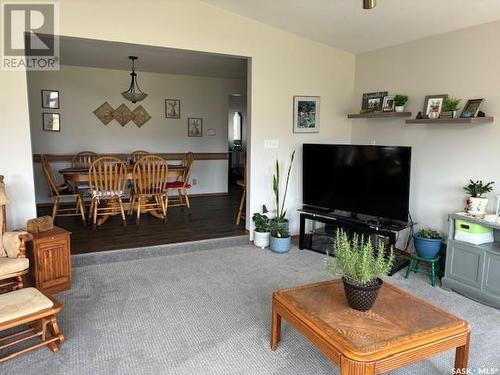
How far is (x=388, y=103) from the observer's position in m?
4.43

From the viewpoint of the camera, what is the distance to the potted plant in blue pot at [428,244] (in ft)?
12.1

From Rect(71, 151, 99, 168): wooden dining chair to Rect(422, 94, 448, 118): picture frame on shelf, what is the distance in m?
4.87

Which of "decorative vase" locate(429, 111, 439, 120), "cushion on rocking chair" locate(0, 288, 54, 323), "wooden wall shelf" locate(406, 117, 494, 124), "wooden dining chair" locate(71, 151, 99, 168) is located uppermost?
"decorative vase" locate(429, 111, 439, 120)

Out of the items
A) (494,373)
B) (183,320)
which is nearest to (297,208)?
(183,320)

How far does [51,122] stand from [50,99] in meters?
0.38

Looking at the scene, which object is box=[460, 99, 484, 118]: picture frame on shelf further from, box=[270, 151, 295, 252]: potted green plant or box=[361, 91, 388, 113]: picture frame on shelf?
box=[270, 151, 295, 252]: potted green plant

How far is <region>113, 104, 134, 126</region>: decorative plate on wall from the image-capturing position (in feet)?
22.3

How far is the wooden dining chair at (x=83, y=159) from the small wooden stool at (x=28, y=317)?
12.7 feet

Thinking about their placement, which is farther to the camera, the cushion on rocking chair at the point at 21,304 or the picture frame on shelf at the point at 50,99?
the picture frame on shelf at the point at 50,99

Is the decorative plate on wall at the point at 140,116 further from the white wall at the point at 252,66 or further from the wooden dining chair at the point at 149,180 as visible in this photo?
the white wall at the point at 252,66

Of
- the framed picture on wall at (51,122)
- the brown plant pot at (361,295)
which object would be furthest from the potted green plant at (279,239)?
the framed picture on wall at (51,122)

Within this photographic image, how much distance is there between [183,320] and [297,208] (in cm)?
258
